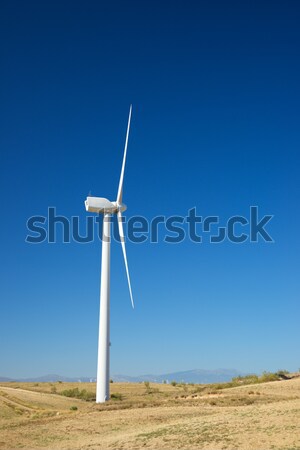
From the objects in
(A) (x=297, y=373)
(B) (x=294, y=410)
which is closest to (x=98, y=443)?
(B) (x=294, y=410)

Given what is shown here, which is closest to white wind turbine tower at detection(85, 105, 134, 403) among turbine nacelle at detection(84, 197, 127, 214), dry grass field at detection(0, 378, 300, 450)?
turbine nacelle at detection(84, 197, 127, 214)

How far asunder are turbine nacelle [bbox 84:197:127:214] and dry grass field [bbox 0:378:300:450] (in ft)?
64.1

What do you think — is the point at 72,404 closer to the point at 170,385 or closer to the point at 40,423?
the point at 40,423

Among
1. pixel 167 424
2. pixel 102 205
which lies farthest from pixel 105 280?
pixel 167 424

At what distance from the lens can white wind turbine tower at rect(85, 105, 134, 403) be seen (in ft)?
168

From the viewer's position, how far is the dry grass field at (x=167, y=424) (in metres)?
28.0

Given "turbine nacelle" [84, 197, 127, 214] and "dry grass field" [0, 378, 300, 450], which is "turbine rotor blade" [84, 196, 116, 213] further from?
A: "dry grass field" [0, 378, 300, 450]

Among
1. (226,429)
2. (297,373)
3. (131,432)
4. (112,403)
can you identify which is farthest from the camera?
(297,373)

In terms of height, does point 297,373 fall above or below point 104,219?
below

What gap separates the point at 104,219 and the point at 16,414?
20741mm

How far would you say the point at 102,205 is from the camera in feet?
185

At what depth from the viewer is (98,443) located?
3158cm

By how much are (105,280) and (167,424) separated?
2002 centimetres

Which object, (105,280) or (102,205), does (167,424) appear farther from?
(102,205)
